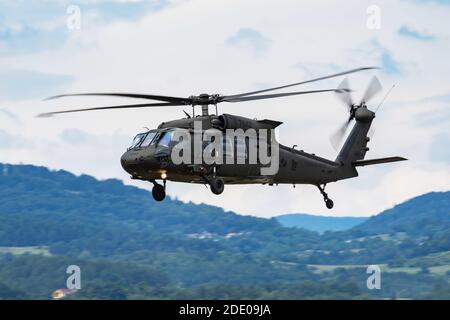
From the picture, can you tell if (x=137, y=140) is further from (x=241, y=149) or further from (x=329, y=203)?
(x=329, y=203)

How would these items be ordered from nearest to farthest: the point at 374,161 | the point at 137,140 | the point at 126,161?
the point at 126,161 → the point at 137,140 → the point at 374,161

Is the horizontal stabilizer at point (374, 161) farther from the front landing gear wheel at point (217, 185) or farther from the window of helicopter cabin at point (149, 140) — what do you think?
the window of helicopter cabin at point (149, 140)

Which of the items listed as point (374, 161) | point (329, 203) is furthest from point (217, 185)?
point (374, 161)

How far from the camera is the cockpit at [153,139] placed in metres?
39.0

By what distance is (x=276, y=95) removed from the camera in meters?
38.1

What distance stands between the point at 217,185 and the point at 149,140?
345cm

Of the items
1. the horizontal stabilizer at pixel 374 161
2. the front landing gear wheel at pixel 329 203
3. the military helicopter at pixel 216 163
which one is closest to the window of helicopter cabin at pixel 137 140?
the military helicopter at pixel 216 163

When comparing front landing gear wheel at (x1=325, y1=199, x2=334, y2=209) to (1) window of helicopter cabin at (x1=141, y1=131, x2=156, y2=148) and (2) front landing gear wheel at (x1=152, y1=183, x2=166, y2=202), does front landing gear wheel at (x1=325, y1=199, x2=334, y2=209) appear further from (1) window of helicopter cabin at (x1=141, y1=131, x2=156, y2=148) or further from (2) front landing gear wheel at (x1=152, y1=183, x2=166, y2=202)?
(1) window of helicopter cabin at (x1=141, y1=131, x2=156, y2=148)

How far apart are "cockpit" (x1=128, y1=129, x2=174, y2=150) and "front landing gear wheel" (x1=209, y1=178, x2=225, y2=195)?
2487mm

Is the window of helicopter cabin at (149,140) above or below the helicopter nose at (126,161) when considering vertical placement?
above

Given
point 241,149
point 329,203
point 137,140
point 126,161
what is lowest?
point 329,203

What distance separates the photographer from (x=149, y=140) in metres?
39.4
